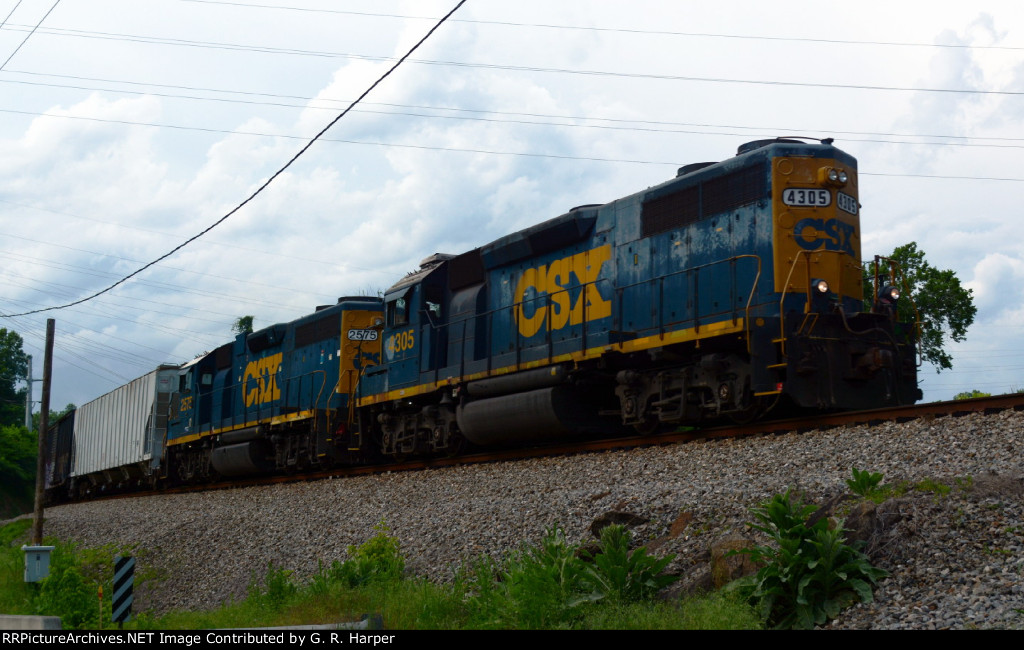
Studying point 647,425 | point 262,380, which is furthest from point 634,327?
point 262,380

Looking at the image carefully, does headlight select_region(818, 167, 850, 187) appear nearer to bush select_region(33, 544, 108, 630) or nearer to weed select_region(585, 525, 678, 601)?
weed select_region(585, 525, 678, 601)

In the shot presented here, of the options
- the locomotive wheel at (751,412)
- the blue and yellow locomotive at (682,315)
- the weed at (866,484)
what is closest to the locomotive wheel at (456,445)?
the blue and yellow locomotive at (682,315)

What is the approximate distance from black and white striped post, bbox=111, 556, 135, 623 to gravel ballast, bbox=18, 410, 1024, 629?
44.7 inches

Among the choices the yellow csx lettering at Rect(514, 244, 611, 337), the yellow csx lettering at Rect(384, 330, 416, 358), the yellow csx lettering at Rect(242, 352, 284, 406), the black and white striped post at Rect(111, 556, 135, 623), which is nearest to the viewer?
the black and white striped post at Rect(111, 556, 135, 623)

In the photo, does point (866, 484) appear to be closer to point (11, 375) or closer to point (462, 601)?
point (462, 601)

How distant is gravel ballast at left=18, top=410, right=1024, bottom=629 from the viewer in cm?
540

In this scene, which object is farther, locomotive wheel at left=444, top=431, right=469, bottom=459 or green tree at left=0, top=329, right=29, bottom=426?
green tree at left=0, top=329, right=29, bottom=426

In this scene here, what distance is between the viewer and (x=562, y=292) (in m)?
14.3

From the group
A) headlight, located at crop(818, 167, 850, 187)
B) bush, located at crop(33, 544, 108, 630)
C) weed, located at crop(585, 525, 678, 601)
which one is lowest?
bush, located at crop(33, 544, 108, 630)

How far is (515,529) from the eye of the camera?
8.73m

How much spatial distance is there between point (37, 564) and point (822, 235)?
1088 cm

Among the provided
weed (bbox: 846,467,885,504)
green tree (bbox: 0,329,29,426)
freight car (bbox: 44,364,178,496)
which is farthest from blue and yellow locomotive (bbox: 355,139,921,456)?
green tree (bbox: 0,329,29,426)

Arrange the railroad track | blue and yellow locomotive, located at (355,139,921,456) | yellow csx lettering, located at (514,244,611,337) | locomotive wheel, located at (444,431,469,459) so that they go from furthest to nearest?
locomotive wheel, located at (444,431,469,459) → yellow csx lettering, located at (514,244,611,337) → blue and yellow locomotive, located at (355,139,921,456) → the railroad track

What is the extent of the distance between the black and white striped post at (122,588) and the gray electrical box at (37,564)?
3.56 metres
